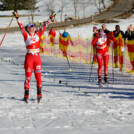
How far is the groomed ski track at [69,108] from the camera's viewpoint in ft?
17.7

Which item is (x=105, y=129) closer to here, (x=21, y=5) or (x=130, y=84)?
(x=130, y=84)

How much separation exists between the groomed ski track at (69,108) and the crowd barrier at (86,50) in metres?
1.31

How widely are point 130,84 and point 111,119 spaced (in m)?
4.64

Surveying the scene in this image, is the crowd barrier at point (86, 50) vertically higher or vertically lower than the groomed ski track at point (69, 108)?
higher

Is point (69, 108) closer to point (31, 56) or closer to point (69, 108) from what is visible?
point (69, 108)

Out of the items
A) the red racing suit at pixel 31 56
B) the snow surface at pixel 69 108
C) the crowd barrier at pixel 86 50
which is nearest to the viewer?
A: the snow surface at pixel 69 108

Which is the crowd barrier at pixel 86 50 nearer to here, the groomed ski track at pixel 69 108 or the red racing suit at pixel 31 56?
the groomed ski track at pixel 69 108

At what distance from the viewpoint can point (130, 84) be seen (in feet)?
33.9

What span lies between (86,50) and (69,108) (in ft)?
37.7

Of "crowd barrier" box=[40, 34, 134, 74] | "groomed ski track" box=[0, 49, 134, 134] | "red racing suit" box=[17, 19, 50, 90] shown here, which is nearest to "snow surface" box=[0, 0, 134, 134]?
"groomed ski track" box=[0, 49, 134, 134]

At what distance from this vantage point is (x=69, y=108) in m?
6.96

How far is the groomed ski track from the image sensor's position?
5.39 m

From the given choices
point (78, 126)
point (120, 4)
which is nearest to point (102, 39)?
point (78, 126)

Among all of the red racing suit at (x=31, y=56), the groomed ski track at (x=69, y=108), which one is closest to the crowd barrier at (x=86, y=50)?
the groomed ski track at (x=69, y=108)
